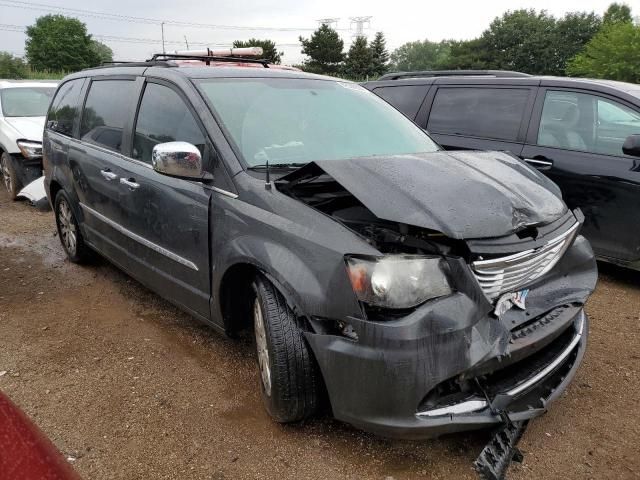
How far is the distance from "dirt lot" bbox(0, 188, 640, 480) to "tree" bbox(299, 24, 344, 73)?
218ft

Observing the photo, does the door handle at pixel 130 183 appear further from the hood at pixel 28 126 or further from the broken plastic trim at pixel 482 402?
the hood at pixel 28 126

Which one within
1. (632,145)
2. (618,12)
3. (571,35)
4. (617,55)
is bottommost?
(632,145)

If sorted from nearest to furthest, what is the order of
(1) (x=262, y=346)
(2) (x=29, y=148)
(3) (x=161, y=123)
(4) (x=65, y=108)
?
(1) (x=262, y=346), (3) (x=161, y=123), (4) (x=65, y=108), (2) (x=29, y=148)

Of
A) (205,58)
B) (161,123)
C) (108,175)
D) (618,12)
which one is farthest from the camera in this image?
(618,12)

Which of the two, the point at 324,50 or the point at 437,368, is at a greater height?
the point at 324,50

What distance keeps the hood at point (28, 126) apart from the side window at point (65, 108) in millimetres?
2717

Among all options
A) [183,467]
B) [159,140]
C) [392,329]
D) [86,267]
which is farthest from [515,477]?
[86,267]

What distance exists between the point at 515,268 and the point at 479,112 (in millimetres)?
3340

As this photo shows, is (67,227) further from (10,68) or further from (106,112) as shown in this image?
(10,68)

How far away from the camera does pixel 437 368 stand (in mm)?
1923

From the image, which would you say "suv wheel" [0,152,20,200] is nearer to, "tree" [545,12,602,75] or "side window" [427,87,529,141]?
"side window" [427,87,529,141]

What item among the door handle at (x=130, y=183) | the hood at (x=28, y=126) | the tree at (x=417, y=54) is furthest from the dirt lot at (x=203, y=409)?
the tree at (x=417, y=54)

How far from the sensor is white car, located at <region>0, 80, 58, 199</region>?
24.1ft

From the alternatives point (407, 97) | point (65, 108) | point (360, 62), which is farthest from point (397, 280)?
point (360, 62)
